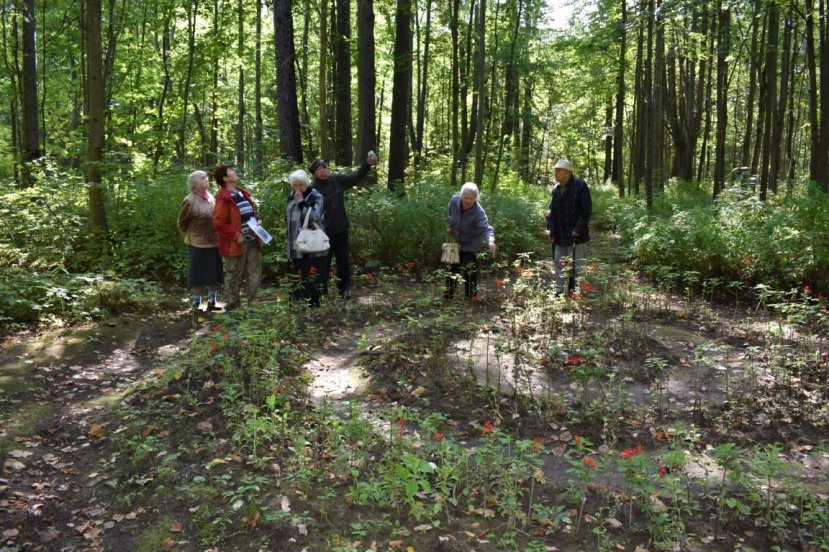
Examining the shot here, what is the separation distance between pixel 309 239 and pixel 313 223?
229mm

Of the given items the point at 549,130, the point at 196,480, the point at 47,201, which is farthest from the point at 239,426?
the point at 549,130

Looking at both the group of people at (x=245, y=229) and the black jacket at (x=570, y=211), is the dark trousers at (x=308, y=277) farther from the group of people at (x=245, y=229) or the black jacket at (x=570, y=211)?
the black jacket at (x=570, y=211)

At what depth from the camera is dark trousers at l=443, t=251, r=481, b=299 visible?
335 inches

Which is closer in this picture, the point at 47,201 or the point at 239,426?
the point at 239,426

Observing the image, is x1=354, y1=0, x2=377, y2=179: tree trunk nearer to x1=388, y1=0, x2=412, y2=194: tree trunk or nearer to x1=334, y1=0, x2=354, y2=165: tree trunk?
x1=388, y1=0, x2=412, y2=194: tree trunk

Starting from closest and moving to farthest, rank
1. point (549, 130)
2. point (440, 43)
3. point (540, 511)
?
point (540, 511) → point (440, 43) → point (549, 130)

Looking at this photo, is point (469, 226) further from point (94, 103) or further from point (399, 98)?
point (399, 98)

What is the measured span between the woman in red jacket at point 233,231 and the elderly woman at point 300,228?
0.54 m

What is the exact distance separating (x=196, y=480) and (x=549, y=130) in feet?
140

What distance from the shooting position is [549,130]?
4322cm

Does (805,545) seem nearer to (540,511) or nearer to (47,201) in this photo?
(540,511)

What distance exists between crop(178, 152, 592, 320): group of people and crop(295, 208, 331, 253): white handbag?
0.29 ft

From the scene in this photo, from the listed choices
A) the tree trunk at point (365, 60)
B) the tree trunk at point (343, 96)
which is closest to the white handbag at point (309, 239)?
the tree trunk at point (365, 60)

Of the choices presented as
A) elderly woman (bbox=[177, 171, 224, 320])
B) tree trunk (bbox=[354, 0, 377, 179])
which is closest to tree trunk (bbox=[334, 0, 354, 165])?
tree trunk (bbox=[354, 0, 377, 179])
